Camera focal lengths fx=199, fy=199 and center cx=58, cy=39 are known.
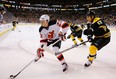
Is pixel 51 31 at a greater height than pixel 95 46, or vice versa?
pixel 51 31

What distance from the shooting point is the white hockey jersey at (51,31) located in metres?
4.14

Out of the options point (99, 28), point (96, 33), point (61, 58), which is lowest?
point (61, 58)

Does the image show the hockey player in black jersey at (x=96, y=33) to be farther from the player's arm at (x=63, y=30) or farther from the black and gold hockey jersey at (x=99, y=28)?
the player's arm at (x=63, y=30)

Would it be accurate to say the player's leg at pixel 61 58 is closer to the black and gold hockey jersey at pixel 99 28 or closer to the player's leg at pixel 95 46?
the player's leg at pixel 95 46

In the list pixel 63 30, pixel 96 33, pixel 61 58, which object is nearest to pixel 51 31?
pixel 63 30

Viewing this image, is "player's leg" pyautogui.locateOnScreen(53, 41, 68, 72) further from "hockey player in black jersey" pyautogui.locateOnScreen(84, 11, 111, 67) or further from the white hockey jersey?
"hockey player in black jersey" pyautogui.locateOnScreen(84, 11, 111, 67)

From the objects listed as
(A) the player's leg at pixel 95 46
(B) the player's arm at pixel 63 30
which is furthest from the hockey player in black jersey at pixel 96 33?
(B) the player's arm at pixel 63 30

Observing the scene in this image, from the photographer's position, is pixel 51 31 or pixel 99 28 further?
pixel 51 31

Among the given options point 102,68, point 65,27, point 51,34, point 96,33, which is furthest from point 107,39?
point 51,34

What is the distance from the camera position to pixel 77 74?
3789mm

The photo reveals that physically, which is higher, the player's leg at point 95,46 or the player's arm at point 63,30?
the player's arm at point 63,30

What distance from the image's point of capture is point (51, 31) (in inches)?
164

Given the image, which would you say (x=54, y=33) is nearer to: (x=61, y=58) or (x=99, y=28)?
(x=61, y=58)

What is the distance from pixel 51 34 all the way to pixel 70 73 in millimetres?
925
